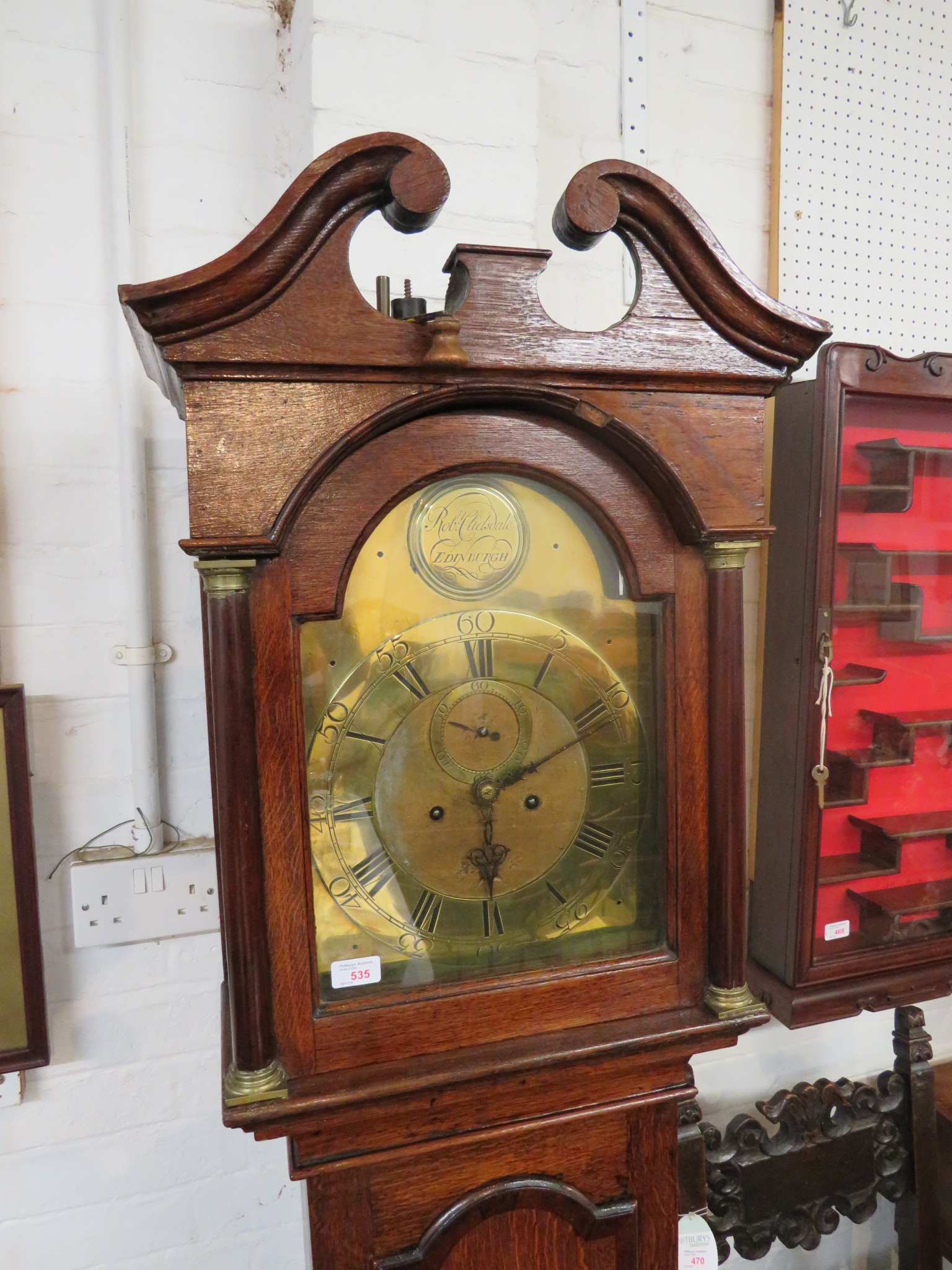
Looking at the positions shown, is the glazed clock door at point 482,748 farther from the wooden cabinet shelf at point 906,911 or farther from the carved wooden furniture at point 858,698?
the wooden cabinet shelf at point 906,911

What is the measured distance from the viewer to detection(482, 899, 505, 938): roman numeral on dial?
81cm

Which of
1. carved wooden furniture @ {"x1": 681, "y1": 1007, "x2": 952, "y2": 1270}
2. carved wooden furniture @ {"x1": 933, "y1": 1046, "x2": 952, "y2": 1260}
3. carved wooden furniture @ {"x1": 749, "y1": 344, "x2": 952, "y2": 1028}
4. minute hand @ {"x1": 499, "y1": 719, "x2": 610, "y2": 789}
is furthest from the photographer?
carved wooden furniture @ {"x1": 933, "y1": 1046, "x2": 952, "y2": 1260}

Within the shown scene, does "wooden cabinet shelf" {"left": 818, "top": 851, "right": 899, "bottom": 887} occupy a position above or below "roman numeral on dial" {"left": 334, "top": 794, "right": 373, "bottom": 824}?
below

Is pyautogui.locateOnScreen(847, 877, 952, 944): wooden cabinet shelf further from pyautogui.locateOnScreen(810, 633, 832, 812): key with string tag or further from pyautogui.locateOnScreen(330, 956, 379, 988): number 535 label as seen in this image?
pyautogui.locateOnScreen(330, 956, 379, 988): number 535 label

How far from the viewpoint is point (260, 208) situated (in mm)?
1133

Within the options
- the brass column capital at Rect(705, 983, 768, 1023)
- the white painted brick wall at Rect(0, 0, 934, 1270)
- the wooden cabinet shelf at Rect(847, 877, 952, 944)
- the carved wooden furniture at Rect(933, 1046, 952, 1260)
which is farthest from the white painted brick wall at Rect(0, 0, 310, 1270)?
the carved wooden furniture at Rect(933, 1046, 952, 1260)

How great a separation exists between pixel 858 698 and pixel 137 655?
102 centimetres

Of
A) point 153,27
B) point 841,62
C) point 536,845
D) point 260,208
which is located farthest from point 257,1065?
point 841,62

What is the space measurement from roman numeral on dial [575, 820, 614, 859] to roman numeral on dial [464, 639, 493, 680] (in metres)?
0.18

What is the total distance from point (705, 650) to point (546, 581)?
0.56 feet

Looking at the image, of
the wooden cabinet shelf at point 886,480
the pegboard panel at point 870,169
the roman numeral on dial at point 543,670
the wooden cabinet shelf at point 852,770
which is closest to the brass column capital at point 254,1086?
the roman numeral on dial at point 543,670

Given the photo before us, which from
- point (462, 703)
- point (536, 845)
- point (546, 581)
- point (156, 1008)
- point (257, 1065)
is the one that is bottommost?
point (156, 1008)

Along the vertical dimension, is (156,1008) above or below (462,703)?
below

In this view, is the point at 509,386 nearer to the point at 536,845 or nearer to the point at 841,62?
the point at 536,845
